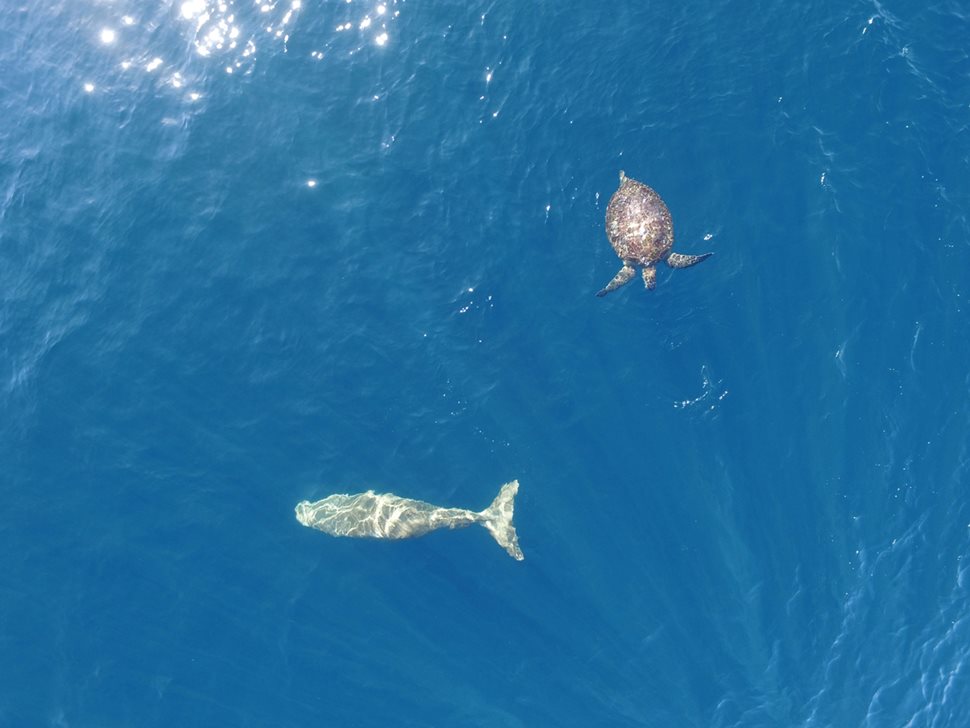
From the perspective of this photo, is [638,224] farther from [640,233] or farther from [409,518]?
[409,518]

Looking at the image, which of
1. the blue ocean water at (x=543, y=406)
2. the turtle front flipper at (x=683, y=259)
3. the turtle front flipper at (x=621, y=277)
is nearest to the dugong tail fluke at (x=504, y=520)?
the blue ocean water at (x=543, y=406)

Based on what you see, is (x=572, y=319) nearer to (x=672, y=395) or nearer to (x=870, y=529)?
(x=672, y=395)

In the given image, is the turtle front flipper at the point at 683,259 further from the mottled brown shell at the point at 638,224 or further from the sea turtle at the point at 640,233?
the mottled brown shell at the point at 638,224

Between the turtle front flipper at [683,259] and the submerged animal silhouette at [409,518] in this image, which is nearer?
the submerged animal silhouette at [409,518]

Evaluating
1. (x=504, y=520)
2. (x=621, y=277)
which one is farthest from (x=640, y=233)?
(x=504, y=520)

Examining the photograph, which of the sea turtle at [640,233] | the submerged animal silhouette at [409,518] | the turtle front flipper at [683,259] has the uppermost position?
the sea turtle at [640,233]

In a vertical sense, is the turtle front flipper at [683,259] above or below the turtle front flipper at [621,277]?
below

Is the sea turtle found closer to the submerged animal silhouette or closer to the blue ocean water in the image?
the blue ocean water
